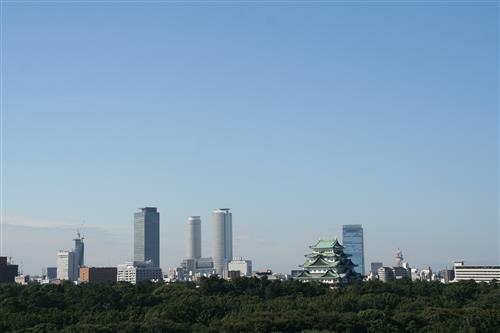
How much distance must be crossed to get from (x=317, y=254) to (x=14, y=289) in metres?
39.9

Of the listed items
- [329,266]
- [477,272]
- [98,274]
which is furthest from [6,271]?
[477,272]

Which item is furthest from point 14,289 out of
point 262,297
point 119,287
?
point 262,297

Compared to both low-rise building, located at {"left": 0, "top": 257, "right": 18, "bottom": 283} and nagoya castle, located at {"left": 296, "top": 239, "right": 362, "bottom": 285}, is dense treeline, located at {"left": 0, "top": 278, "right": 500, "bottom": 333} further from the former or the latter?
low-rise building, located at {"left": 0, "top": 257, "right": 18, "bottom": 283}

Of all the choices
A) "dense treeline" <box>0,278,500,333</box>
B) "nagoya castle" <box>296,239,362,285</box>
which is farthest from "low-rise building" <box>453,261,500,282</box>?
"dense treeline" <box>0,278,500,333</box>

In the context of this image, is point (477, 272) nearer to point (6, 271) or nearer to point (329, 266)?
point (329, 266)

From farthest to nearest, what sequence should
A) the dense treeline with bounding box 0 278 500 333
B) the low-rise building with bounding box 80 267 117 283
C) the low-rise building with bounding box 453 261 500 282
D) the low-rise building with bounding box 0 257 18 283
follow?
the low-rise building with bounding box 80 267 117 283 → the low-rise building with bounding box 453 261 500 282 → the low-rise building with bounding box 0 257 18 283 → the dense treeline with bounding box 0 278 500 333

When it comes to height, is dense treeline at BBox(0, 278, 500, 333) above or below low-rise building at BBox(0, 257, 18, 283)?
below

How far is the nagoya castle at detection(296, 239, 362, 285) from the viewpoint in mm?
103938

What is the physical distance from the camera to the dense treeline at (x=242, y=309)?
192 feet

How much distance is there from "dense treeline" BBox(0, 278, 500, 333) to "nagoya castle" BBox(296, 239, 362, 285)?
1213 centimetres

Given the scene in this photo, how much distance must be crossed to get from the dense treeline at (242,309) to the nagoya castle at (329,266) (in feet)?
39.8

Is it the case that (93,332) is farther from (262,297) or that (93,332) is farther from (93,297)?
(262,297)

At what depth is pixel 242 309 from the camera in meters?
68.4

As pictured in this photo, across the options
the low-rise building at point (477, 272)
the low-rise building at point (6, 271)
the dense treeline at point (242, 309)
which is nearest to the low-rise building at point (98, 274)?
the low-rise building at point (6, 271)
